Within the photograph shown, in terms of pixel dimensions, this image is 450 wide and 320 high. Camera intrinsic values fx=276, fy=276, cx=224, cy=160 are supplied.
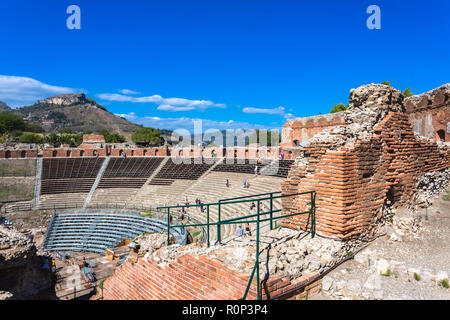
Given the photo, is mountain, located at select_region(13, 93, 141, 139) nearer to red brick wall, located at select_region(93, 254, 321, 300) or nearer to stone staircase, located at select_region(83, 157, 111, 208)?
stone staircase, located at select_region(83, 157, 111, 208)

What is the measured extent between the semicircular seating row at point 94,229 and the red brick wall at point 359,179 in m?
12.6

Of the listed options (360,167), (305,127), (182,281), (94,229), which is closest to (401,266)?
(360,167)

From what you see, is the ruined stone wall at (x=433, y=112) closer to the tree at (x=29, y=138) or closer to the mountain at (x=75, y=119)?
the tree at (x=29, y=138)

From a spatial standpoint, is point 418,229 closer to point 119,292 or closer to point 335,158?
point 335,158

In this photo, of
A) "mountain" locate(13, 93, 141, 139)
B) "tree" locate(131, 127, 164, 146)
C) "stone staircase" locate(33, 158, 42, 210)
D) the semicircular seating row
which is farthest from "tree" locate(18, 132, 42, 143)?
"mountain" locate(13, 93, 141, 139)

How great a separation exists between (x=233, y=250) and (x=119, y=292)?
288cm

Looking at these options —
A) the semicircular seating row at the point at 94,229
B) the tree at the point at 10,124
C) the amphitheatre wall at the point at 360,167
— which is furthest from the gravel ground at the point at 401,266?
the tree at the point at 10,124

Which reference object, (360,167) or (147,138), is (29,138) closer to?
(147,138)

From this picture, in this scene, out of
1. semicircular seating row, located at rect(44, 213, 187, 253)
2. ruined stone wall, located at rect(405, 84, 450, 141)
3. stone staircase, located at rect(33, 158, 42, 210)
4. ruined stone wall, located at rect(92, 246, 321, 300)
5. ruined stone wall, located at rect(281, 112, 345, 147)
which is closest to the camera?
ruined stone wall, located at rect(92, 246, 321, 300)

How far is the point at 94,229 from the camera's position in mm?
18781

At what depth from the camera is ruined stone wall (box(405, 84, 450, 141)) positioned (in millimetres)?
14805

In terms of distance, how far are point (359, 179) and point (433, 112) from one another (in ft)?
49.4

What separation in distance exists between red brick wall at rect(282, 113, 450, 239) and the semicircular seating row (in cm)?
1260
